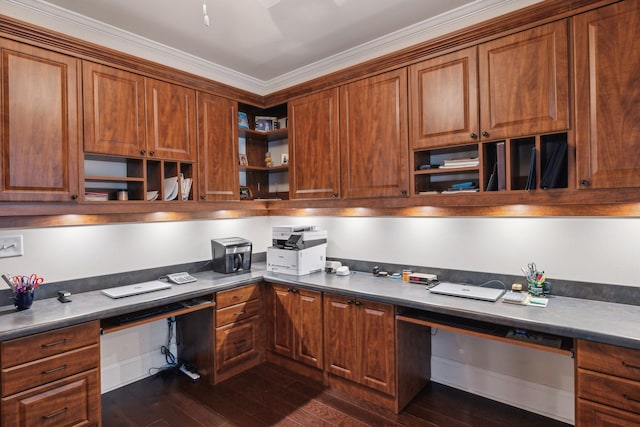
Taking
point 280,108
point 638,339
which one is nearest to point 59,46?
point 280,108

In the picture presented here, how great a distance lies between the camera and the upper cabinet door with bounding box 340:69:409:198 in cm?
262

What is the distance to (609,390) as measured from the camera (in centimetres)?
167

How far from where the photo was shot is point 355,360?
8.63 feet

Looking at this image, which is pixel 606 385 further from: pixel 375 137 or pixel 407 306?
pixel 375 137

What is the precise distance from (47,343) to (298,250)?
180 cm

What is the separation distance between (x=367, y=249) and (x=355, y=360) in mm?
1003

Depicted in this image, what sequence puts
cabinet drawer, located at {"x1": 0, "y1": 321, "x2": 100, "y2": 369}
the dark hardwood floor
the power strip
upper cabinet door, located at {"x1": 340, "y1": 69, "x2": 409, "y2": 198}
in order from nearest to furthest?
cabinet drawer, located at {"x1": 0, "y1": 321, "x2": 100, "y2": 369}
the dark hardwood floor
upper cabinet door, located at {"x1": 340, "y1": 69, "x2": 409, "y2": 198}
the power strip

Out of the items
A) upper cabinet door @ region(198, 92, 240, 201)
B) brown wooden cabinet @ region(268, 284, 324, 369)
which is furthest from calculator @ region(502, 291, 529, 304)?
upper cabinet door @ region(198, 92, 240, 201)

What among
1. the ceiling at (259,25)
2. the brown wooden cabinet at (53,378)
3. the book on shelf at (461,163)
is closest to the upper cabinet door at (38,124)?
the ceiling at (259,25)

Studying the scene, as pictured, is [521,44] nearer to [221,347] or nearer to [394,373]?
[394,373]

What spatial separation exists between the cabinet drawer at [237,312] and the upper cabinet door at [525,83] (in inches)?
90.5

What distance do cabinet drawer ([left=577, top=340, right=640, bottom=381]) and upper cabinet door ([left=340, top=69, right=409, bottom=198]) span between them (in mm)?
1387

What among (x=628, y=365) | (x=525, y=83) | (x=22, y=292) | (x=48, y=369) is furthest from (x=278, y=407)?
(x=525, y=83)

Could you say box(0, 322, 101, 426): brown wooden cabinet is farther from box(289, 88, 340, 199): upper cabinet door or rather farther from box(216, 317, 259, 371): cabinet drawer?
box(289, 88, 340, 199): upper cabinet door
